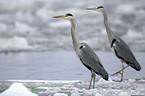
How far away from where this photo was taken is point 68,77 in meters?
4.05

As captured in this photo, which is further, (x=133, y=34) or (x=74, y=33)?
(x=133, y=34)

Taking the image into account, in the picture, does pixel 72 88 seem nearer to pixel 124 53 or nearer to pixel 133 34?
pixel 124 53

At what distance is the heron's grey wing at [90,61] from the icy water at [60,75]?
29 centimetres

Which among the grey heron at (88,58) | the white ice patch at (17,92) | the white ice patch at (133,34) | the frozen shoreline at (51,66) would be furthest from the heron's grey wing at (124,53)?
the white ice patch at (17,92)

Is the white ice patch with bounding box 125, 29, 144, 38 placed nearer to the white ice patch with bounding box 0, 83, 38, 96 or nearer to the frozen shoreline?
the frozen shoreline

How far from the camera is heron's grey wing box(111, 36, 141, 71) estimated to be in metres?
3.78

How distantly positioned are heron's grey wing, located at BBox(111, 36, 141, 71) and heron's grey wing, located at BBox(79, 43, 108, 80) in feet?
1.72

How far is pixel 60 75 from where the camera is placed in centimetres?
421

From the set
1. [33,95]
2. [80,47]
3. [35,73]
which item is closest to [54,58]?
[35,73]

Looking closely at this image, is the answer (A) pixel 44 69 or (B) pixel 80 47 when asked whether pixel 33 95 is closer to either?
(B) pixel 80 47

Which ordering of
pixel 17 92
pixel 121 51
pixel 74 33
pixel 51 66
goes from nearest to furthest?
pixel 17 92 < pixel 74 33 < pixel 121 51 < pixel 51 66

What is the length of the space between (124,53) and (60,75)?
1.30 m

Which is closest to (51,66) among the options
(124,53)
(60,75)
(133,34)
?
(60,75)

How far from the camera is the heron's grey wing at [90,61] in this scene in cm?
339
